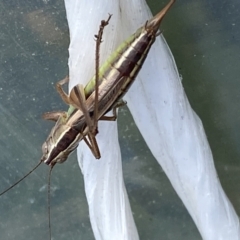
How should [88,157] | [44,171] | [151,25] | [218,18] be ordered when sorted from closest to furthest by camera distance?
[151,25] → [88,157] → [218,18] → [44,171]

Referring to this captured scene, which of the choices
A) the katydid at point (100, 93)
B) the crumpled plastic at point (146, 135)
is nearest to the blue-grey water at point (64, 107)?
the crumpled plastic at point (146, 135)

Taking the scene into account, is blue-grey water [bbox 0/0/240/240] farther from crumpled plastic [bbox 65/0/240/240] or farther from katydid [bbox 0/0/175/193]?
katydid [bbox 0/0/175/193]

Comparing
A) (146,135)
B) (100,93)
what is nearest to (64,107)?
(146,135)

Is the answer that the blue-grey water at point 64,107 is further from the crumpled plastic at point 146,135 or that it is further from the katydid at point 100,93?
the katydid at point 100,93

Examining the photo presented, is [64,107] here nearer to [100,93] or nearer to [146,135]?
[146,135]

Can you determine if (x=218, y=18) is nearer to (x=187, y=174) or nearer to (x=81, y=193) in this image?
(x=187, y=174)

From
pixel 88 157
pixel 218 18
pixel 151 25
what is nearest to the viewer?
pixel 151 25

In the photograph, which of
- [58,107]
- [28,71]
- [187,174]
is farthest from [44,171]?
[187,174]
